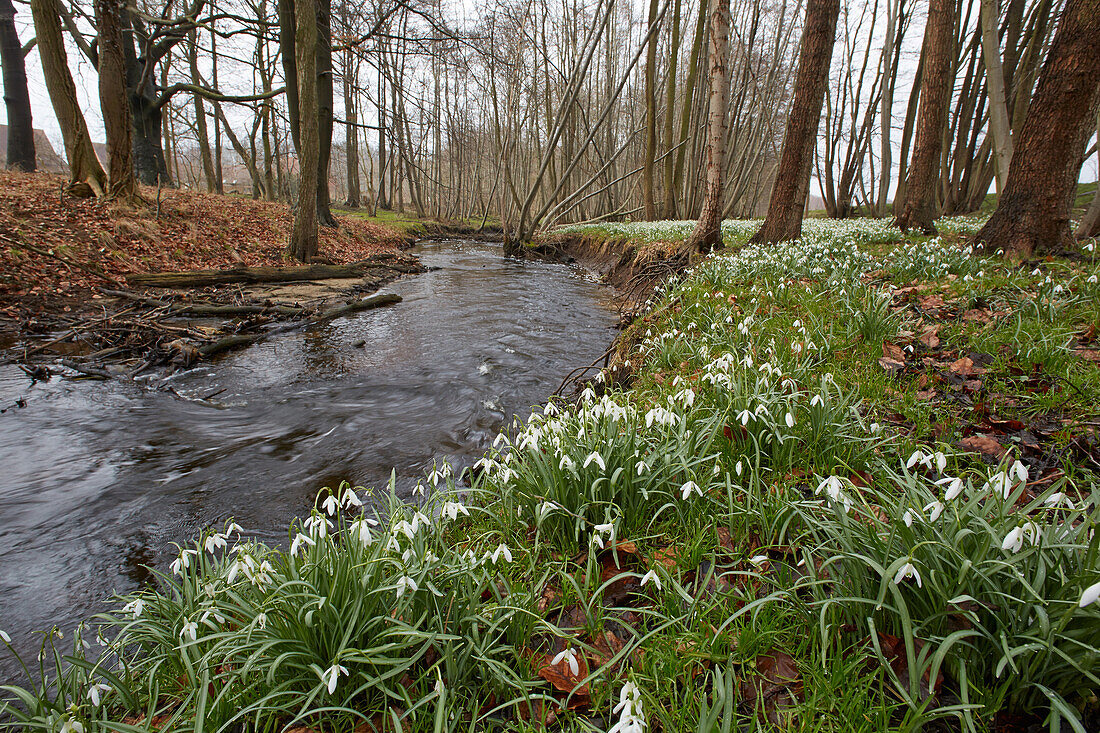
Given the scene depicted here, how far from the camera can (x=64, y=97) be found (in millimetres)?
9352

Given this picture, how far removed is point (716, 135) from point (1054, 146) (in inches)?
183

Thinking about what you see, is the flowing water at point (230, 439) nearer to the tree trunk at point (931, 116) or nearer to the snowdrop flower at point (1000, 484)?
the snowdrop flower at point (1000, 484)

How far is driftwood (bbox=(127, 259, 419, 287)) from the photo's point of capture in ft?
27.0

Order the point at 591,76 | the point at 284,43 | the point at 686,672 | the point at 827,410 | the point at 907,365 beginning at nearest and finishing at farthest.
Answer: the point at 686,672 → the point at 827,410 → the point at 907,365 → the point at 284,43 → the point at 591,76

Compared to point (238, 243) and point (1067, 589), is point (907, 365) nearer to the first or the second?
point (1067, 589)

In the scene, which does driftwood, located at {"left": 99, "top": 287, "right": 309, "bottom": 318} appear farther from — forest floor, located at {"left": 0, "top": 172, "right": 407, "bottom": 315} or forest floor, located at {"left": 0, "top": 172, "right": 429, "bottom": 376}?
forest floor, located at {"left": 0, "top": 172, "right": 407, "bottom": 315}

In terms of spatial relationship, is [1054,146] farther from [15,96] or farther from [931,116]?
[15,96]

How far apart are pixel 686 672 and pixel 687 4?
89.9ft

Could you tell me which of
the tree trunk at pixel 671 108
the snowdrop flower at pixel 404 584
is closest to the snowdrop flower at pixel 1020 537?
the snowdrop flower at pixel 404 584

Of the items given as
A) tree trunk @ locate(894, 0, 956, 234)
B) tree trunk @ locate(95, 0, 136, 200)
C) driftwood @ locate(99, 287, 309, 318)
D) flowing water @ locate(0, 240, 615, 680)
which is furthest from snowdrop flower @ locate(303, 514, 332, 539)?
tree trunk @ locate(894, 0, 956, 234)

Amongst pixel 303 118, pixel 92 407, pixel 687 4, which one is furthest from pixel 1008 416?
pixel 687 4

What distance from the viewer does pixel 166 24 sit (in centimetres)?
1112

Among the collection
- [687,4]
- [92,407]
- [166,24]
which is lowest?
[92,407]

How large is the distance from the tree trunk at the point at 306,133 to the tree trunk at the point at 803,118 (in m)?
9.48
